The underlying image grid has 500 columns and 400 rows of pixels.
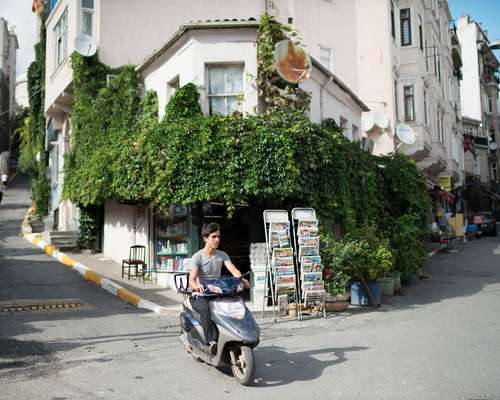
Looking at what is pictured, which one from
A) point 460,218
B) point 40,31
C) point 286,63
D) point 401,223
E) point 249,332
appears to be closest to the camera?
point 249,332

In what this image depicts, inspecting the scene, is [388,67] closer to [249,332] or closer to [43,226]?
[43,226]

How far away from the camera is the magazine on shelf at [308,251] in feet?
35.8

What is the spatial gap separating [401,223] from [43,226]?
17.4 meters

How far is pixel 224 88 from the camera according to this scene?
13.9m

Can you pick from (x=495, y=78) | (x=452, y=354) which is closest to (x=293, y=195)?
(x=452, y=354)

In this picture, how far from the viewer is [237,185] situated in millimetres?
11883

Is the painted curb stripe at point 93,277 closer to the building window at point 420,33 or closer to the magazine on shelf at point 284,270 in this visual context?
the magazine on shelf at point 284,270

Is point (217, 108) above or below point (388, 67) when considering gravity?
below

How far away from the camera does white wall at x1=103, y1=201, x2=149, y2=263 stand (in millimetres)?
16000

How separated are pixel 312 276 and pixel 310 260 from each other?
13.8 inches

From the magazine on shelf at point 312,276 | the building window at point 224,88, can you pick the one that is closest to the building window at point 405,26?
the building window at point 224,88

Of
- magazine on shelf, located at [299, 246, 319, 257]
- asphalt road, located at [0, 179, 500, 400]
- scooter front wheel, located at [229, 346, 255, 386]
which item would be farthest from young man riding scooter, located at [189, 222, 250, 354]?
magazine on shelf, located at [299, 246, 319, 257]

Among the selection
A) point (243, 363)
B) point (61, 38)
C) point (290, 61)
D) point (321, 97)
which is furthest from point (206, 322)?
point (61, 38)

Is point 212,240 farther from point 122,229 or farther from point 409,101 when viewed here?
point 409,101
